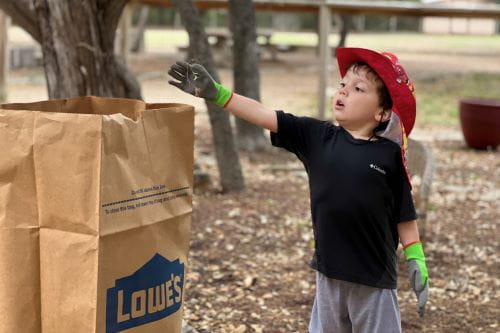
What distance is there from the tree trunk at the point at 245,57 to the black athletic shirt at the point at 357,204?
215 inches

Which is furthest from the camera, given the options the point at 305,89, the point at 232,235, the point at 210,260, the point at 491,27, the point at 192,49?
the point at 491,27

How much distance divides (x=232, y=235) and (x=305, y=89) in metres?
10.4

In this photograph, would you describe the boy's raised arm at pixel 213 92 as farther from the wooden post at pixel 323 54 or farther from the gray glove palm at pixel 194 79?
the wooden post at pixel 323 54

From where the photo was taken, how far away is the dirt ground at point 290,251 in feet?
13.4

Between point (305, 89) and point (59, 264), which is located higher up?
point (59, 264)

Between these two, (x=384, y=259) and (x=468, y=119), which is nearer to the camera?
(x=384, y=259)

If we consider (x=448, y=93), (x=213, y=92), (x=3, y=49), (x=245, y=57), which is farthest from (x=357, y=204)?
(x=448, y=93)

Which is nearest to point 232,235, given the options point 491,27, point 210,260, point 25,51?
point 210,260

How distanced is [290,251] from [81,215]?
3.19 m

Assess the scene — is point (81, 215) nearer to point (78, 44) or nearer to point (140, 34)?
point (78, 44)

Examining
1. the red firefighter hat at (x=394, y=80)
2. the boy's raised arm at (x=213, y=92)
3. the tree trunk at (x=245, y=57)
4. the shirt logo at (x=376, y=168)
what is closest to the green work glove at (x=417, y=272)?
the shirt logo at (x=376, y=168)

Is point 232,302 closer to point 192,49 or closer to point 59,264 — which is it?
point 59,264

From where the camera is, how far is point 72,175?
2.16 metres

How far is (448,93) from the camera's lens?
611 inches
